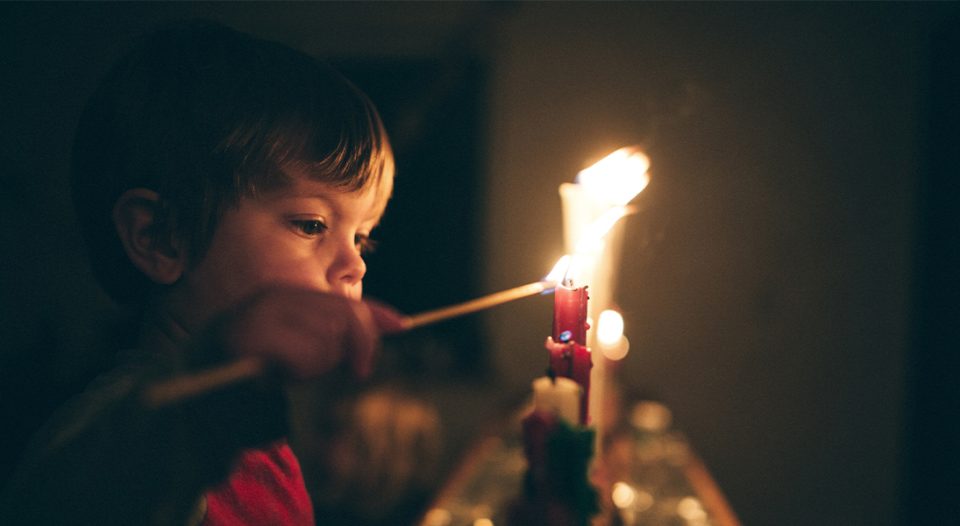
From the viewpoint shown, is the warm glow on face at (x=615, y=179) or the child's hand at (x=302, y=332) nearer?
the child's hand at (x=302, y=332)

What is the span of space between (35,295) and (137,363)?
42 centimetres

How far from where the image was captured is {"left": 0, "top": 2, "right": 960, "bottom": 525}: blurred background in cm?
179

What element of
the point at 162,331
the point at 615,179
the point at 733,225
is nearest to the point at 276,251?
the point at 162,331

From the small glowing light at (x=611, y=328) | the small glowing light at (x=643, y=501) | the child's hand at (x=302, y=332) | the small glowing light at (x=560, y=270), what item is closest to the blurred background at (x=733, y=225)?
the small glowing light at (x=611, y=328)

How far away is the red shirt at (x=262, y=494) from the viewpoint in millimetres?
457

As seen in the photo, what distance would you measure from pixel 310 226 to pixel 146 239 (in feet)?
0.50

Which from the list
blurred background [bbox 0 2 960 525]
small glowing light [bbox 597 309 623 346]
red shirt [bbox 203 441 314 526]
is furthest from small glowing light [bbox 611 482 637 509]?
blurred background [bbox 0 2 960 525]

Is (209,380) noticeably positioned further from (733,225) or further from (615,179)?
(733,225)

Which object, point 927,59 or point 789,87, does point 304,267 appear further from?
point 927,59

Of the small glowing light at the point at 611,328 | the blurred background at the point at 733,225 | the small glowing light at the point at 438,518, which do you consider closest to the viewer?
the small glowing light at the point at 438,518

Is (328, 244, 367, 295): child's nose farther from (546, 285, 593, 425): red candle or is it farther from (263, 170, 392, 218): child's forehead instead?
(546, 285, 593, 425): red candle

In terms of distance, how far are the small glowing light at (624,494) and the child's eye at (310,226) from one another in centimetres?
68

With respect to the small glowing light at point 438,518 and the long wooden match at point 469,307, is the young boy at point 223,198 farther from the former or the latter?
the small glowing light at point 438,518

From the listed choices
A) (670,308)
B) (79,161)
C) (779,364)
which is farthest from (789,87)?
(79,161)
